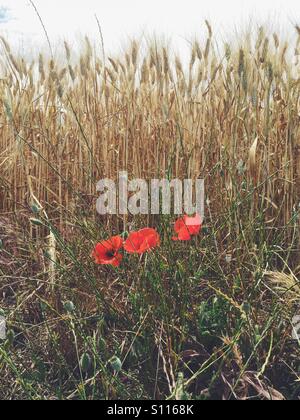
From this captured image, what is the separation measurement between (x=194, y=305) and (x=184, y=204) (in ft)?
0.99

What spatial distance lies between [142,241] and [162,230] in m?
0.19

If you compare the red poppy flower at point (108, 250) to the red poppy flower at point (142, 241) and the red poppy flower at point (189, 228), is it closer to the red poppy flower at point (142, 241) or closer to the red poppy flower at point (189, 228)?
the red poppy flower at point (142, 241)

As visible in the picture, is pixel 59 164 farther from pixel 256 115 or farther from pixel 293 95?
pixel 293 95

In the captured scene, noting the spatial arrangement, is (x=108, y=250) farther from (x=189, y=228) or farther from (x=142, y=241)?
(x=189, y=228)

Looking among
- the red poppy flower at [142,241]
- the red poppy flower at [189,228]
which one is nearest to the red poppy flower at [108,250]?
the red poppy flower at [142,241]

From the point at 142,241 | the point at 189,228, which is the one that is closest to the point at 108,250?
the point at 142,241

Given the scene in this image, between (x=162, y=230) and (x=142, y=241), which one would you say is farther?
(x=162, y=230)

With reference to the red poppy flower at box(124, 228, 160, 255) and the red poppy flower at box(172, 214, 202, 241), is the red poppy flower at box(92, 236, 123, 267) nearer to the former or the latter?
the red poppy flower at box(124, 228, 160, 255)

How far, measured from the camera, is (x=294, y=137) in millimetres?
1866

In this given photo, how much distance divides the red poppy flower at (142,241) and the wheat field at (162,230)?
0.06 metres

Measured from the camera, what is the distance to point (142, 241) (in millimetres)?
1449

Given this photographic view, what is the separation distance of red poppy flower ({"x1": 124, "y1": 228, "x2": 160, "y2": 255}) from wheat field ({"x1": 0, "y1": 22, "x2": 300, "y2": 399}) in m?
0.06

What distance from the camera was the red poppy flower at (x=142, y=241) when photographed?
55.2 inches
